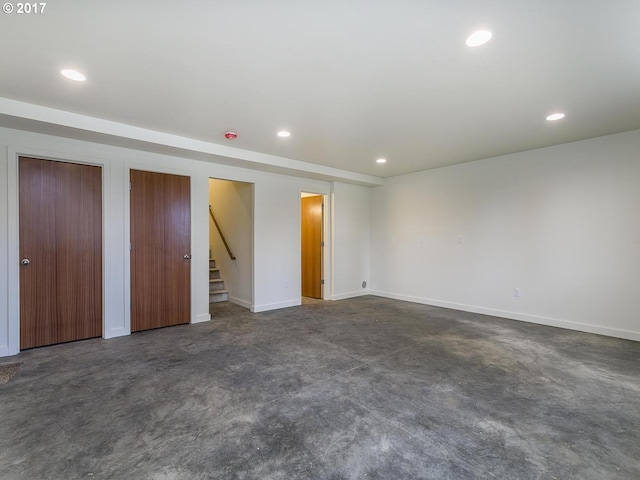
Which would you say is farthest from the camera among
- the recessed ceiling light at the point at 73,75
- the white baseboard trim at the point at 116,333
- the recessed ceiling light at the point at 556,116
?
the white baseboard trim at the point at 116,333

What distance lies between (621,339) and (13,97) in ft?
23.2

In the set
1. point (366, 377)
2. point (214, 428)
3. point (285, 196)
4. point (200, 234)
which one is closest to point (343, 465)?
point (214, 428)

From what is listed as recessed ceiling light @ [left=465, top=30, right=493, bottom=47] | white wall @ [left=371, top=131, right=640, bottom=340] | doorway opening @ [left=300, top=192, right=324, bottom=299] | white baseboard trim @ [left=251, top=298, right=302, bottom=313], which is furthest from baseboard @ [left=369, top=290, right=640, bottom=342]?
recessed ceiling light @ [left=465, top=30, right=493, bottom=47]

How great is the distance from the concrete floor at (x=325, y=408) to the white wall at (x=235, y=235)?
195 centimetres

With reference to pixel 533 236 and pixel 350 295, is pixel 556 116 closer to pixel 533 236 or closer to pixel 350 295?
pixel 533 236

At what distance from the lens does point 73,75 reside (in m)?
2.45

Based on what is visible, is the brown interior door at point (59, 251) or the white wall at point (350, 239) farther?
the white wall at point (350, 239)

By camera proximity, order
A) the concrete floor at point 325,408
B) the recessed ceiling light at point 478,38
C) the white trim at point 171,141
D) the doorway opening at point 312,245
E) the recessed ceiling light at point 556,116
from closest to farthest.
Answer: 1. the concrete floor at point 325,408
2. the recessed ceiling light at point 478,38
3. the white trim at point 171,141
4. the recessed ceiling light at point 556,116
5. the doorway opening at point 312,245

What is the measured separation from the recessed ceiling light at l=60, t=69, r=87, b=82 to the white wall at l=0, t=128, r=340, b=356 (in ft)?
4.70

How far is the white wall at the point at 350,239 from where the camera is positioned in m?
6.28

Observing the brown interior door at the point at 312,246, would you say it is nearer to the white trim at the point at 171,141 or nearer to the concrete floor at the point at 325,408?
the white trim at the point at 171,141

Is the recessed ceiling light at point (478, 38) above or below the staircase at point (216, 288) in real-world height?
above

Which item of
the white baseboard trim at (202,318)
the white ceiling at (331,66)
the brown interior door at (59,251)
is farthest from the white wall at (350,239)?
the brown interior door at (59,251)

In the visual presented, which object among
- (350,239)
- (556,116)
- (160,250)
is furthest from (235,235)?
(556,116)
